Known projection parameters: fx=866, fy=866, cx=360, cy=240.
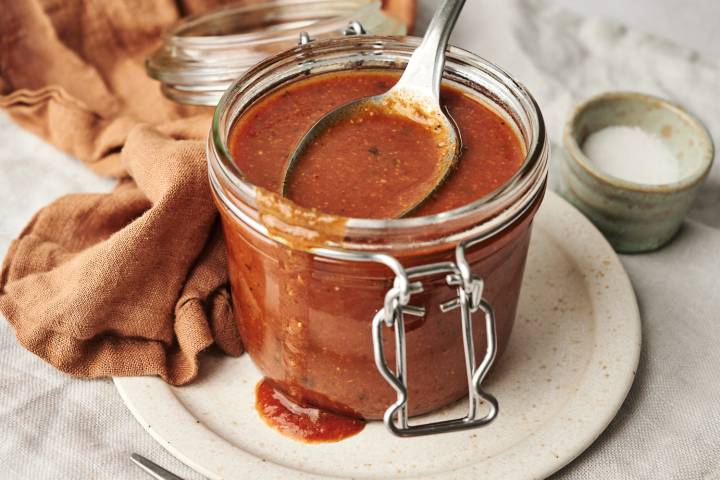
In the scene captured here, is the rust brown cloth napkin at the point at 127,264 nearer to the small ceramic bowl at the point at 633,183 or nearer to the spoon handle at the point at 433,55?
the spoon handle at the point at 433,55

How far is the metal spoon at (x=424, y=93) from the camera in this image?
1.57 m

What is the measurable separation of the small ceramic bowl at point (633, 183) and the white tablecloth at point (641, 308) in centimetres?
8

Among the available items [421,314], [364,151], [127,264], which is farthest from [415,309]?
[127,264]

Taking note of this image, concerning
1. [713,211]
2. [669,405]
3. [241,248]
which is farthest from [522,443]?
[713,211]

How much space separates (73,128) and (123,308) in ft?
2.38

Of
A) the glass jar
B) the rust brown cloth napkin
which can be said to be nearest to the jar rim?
the glass jar

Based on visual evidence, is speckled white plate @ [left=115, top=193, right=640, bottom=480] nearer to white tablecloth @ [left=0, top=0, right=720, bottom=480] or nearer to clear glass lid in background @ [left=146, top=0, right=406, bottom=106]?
white tablecloth @ [left=0, top=0, right=720, bottom=480]

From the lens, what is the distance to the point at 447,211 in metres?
1.30

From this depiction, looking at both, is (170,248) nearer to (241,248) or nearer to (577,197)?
(241,248)

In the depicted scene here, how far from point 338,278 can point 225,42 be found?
93 centimetres

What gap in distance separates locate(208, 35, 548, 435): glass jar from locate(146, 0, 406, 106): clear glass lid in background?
42 cm

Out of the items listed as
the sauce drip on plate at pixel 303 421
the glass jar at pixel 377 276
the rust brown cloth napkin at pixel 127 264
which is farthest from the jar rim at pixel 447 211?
the sauce drip on plate at pixel 303 421

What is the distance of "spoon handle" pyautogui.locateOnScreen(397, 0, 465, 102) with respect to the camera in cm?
161

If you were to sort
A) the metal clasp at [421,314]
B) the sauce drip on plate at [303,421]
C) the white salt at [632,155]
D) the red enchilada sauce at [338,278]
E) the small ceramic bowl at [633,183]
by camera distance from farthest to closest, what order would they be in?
the white salt at [632,155] < the small ceramic bowl at [633,183] < the sauce drip on plate at [303,421] < the red enchilada sauce at [338,278] < the metal clasp at [421,314]
